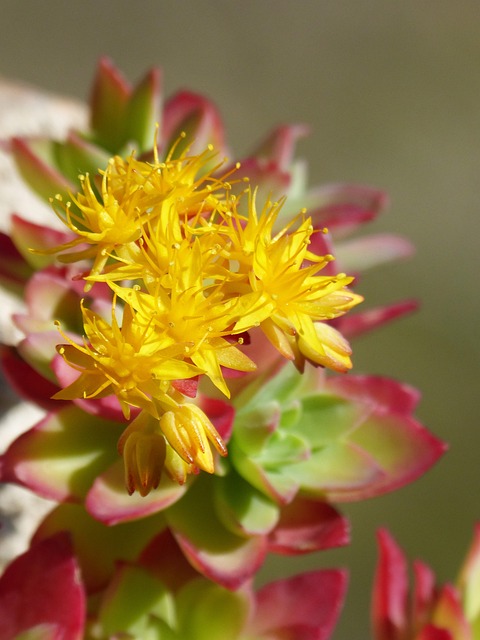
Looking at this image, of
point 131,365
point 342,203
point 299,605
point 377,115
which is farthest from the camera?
point 377,115

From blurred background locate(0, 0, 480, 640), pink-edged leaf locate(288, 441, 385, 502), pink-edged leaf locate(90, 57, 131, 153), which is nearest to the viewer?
pink-edged leaf locate(288, 441, 385, 502)

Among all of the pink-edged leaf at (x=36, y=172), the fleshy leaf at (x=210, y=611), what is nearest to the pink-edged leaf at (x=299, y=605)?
the fleshy leaf at (x=210, y=611)

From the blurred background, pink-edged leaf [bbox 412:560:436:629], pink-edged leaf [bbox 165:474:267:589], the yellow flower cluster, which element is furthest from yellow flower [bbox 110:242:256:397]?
the blurred background

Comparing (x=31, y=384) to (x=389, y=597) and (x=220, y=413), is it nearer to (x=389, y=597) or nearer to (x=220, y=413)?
(x=220, y=413)

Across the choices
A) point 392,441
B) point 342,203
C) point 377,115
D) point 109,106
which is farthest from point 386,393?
point 377,115

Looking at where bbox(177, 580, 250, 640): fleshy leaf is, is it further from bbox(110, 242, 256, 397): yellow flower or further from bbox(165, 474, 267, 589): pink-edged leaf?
bbox(110, 242, 256, 397): yellow flower

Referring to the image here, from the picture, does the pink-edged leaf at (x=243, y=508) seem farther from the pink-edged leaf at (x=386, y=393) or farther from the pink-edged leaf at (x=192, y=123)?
the pink-edged leaf at (x=192, y=123)

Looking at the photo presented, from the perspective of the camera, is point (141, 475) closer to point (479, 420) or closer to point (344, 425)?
point (344, 425)
